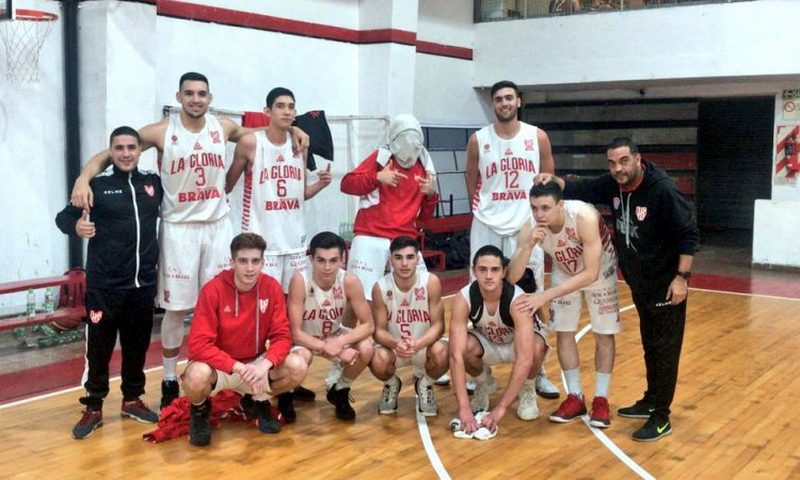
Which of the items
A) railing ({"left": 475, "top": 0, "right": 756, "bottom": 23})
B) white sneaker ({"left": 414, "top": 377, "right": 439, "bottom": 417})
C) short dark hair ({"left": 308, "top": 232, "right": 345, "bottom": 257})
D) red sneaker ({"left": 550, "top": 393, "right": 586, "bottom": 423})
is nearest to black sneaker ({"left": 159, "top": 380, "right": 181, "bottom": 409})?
short dark hair ({"left": 308, "top": 232, "right": 345, "bottom": 257})

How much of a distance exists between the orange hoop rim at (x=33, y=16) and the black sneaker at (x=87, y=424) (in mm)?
4096

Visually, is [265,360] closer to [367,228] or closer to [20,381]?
[367,228]

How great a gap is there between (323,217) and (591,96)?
549cm

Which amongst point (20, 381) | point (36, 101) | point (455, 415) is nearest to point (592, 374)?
point (455, 415)

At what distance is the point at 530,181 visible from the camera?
5.62 meters

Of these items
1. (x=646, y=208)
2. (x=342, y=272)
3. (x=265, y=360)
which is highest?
(x=646, y=208)

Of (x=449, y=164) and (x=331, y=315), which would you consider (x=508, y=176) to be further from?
(x=449, y=164)

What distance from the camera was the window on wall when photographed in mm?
12758

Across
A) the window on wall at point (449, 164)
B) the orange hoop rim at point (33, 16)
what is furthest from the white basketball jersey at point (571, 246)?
the window on wall at point (449, 164)

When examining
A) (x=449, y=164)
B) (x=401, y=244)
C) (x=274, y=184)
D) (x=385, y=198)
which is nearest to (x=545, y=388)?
(x=401, y=244)

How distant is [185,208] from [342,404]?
58.5 inches

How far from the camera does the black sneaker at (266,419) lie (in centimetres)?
493

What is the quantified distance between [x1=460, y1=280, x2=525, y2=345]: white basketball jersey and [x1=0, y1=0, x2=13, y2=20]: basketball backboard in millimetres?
4237

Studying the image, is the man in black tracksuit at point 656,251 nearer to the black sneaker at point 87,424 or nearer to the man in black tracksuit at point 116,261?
the man in black tracksuit at point 116,261
